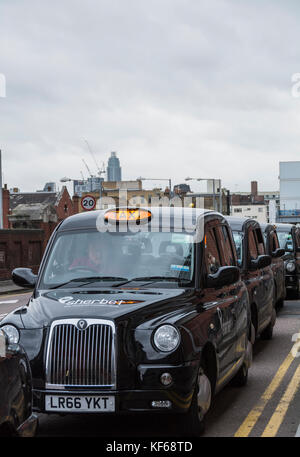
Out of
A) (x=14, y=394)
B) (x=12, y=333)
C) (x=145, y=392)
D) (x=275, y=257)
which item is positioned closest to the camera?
(x=14, y=394)

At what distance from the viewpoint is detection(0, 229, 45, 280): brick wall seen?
37812 mm

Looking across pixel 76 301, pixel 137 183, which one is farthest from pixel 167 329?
pixel 137 183

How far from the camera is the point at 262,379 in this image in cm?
969

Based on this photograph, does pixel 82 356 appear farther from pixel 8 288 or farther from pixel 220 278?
pixel 8 288

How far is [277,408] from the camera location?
7.92 meters

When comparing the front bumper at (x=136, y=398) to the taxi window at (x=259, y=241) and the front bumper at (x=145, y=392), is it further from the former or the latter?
the taxi window at (x=259, y=241)

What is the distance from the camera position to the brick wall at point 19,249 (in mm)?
37812

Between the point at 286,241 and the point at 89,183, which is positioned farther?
the point at 89,183

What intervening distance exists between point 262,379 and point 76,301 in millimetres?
3810

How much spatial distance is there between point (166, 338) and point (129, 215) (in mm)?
1984

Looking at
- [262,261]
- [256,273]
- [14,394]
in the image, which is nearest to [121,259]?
[14,394]

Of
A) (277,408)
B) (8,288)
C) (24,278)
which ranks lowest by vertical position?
(8,288)
